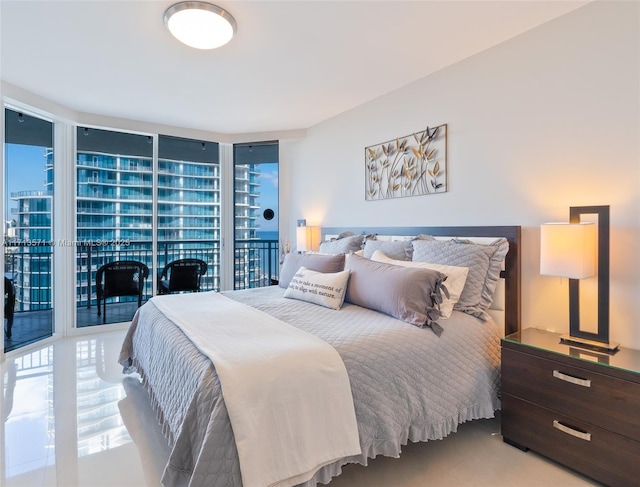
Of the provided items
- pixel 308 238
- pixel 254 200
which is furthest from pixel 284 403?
pixel 254 200

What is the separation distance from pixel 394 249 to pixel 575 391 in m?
1.49

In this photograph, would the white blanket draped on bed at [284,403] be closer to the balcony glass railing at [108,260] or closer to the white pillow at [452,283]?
the white pillow at [452,283]

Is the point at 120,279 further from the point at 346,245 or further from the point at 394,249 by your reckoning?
the point at 394,249

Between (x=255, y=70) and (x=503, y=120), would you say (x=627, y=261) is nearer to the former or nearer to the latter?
(x=503, y=120)

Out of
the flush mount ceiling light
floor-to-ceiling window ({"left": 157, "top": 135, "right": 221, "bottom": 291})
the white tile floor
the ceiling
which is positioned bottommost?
the white tile floor

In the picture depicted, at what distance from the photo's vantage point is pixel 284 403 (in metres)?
1.43

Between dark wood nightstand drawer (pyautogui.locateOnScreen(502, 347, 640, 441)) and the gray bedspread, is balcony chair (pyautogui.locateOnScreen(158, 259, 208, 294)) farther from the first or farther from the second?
dark wood nightstand drawer (pyautogui.locateOnScreen(502, 347, 640, 441))

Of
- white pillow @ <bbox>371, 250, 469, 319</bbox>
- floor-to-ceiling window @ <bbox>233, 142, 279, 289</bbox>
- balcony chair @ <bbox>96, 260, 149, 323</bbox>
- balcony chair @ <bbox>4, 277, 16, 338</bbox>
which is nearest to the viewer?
white pillow @ <bbox>371, 250, 469, 319</bbox>

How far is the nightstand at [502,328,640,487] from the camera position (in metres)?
1.62

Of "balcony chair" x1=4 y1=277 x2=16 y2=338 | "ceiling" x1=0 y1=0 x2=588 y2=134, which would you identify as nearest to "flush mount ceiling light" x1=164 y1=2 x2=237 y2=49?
"ceiling" x1=0 y1=0 x2=588 y2=134

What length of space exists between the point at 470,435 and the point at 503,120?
210 cm

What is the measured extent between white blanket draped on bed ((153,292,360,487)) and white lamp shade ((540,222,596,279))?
133cm

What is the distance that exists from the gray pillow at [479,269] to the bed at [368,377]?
6 centimetres

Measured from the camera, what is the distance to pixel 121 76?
306 cm
